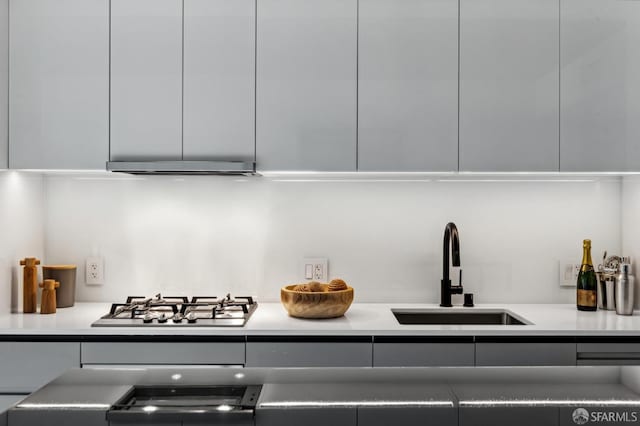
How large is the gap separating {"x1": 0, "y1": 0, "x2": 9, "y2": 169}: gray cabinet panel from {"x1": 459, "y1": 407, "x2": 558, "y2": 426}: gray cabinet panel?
225 centimetres

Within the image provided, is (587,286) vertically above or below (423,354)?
above

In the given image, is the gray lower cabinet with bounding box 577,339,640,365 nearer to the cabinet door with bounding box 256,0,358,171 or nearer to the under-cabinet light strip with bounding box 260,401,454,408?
the cabinet door with bounding box 256,0,358,171

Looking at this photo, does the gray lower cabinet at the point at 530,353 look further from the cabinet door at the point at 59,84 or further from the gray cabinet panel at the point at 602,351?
the cabinet door at the point at 59,84

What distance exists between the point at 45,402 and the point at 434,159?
1850mm

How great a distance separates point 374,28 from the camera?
246cm

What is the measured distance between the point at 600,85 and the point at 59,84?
7.95 feet

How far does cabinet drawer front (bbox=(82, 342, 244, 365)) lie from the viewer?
7.17ft

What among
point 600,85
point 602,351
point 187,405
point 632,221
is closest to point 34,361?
point 187,405

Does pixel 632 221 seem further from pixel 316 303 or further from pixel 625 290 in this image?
pixel 316 303

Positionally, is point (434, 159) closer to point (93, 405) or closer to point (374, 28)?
point (374, 28)

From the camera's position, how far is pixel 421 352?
7.20ft

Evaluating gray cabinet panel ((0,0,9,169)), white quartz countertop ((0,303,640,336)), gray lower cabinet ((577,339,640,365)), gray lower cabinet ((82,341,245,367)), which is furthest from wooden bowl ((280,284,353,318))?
gray cabinet panel ((0,0,9,169))

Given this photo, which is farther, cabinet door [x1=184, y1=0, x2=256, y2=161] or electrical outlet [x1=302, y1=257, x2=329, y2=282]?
electrical outlet [x1=302, y1=257, x2=329, y2=282]

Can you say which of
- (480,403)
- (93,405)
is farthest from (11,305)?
(480,403)
